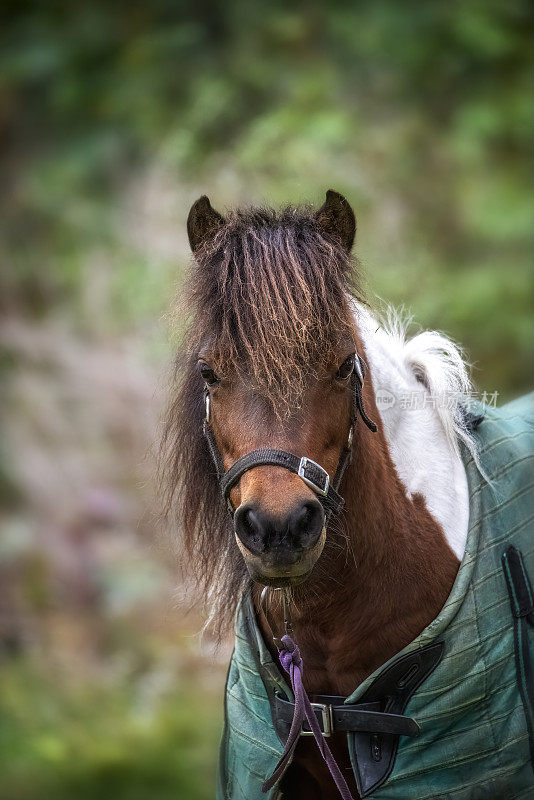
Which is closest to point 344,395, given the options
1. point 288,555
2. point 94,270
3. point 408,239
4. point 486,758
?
point 288,555

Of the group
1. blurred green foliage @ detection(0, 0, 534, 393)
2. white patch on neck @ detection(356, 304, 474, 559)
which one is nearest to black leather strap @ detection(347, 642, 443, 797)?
white patch on neck @ detection(356, 304, 474, 559)

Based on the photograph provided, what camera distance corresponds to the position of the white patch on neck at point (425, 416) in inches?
87.8

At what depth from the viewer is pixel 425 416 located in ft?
7.75

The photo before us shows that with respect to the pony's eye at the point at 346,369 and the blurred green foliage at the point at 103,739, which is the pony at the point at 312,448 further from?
the blurred green foliage at the point at 103,739

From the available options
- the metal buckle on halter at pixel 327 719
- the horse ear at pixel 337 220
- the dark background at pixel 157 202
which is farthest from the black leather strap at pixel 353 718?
the dark background at pixel 157 202

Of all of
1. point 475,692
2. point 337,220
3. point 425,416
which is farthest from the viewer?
point 425,416

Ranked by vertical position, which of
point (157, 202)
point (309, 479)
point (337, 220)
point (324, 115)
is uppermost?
point (157, 202)

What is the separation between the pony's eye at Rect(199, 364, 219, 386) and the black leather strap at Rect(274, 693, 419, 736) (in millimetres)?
897

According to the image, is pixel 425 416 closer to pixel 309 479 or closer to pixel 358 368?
pixel 358 368

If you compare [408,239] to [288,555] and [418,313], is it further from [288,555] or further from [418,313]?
[288,555]

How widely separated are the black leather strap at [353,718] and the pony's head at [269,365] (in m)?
0.43

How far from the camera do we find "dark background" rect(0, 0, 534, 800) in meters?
5.38

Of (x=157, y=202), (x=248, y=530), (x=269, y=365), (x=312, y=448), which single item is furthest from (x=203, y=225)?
(x=157, y=202)

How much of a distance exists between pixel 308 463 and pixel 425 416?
68cm
